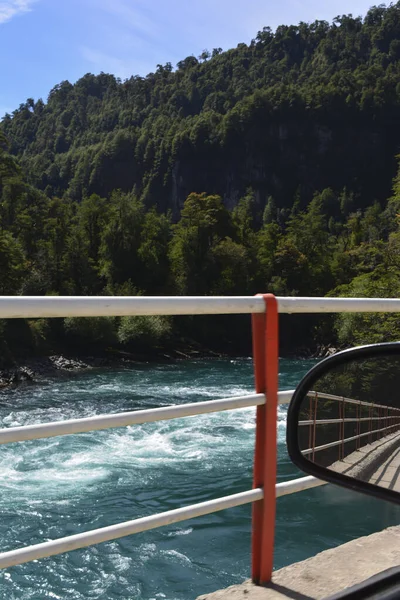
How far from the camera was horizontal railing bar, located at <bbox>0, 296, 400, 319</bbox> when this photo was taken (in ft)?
5.30

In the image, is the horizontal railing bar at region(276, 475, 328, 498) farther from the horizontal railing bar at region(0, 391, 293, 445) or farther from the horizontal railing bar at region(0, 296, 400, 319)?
Result: the horizontal railing bar at region(0, 296, 400, 319)

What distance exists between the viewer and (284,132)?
410 ft

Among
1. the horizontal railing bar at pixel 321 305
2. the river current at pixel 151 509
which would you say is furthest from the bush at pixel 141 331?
the horizontal railing bar at pixel 321 305

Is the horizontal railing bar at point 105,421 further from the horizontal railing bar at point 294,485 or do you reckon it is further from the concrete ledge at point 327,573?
the concrete ledge at point 327,573

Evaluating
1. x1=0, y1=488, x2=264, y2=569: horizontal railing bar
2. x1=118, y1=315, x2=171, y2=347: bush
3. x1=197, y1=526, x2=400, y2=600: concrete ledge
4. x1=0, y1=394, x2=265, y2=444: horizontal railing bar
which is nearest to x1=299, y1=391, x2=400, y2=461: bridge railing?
x1=0, y1=394, x2=265, y2=444: horizontal railing bar

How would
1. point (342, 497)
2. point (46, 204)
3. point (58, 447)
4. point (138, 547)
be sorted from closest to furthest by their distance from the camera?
point (138, 547) < point (342, 497) < point (58, 447) < point (46, 204)

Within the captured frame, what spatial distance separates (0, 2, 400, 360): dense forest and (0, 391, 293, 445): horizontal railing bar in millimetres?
17482

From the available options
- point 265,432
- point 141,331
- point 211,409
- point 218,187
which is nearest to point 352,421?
point 211,409

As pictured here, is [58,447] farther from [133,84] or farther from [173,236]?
[133,84]

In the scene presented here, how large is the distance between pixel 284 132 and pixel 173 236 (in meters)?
77.8

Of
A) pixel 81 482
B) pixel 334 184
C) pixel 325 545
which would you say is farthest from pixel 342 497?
pixel 334 184

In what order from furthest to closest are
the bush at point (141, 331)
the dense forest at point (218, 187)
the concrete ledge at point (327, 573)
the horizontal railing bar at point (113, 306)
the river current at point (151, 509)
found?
the dense forest at point (218, 187)
the bush at point (141, 331)
the river current at point (151, 509)
the concrete ledge at point (327, 573)
the horizontal railing bar at point (113, 306)

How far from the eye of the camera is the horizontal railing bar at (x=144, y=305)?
162cm

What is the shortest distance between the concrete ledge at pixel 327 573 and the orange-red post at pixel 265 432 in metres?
0.08
